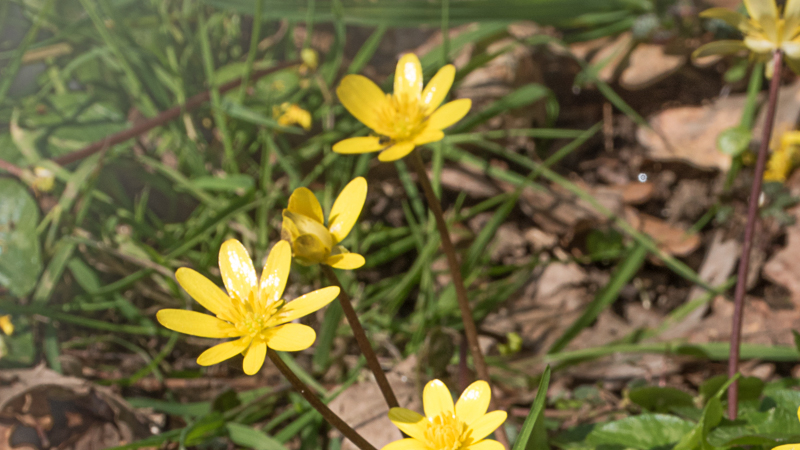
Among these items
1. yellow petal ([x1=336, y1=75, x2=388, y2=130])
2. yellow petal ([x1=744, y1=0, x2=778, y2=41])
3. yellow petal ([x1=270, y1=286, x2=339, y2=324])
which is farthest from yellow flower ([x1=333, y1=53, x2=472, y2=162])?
yellow petal ([x1=744, y1=0, x2=778, y2=41])

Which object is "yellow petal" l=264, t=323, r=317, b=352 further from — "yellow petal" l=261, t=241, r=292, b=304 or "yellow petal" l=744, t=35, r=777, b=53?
"yellow petal" l=744, t=35, r=777, b=53

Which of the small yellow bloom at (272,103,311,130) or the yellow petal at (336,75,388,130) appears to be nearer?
the yellow petal at (336,75,388,130)

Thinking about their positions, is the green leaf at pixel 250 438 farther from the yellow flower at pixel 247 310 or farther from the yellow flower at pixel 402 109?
the yellow flower at pixel 402 109

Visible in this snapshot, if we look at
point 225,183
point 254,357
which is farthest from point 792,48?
point 225,183

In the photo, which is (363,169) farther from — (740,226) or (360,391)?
(740,226)

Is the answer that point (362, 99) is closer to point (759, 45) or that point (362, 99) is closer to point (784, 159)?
point (759, 45)
